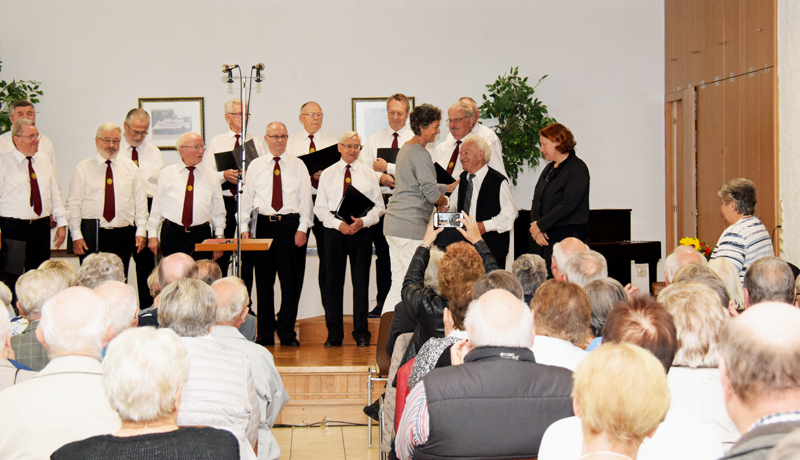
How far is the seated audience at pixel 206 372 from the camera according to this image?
2.45 m

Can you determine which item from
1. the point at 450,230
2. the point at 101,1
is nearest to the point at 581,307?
the point at 450,230

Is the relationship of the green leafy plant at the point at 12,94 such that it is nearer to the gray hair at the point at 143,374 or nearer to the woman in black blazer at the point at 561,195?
the woman in black blazer at the point at 561,195

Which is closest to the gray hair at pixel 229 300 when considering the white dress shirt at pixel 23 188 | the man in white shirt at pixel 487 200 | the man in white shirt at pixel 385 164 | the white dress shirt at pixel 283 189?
the man in white shirt at pixel 487 200

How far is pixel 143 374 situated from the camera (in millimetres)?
1795

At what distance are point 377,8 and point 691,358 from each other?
6856 mm

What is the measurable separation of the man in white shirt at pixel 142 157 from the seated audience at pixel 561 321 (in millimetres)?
4424

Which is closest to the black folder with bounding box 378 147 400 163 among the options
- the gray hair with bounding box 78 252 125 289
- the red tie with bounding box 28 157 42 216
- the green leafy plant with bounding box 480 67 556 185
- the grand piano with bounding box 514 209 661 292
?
the grand piano with bounding box 514 209 661 292

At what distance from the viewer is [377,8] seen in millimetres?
8500

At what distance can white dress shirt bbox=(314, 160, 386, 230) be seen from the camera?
5.91 meters

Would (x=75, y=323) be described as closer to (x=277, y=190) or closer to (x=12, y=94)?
(x=277, y=190)

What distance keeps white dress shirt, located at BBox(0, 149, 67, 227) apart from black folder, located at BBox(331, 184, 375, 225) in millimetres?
2308

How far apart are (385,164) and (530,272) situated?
8.75 feet

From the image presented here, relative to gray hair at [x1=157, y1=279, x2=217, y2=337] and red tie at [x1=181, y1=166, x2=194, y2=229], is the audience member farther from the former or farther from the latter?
red tie at [x1=181, y1=166, x2=194, y2=229]

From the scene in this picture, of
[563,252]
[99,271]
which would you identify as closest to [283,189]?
[99,271]
